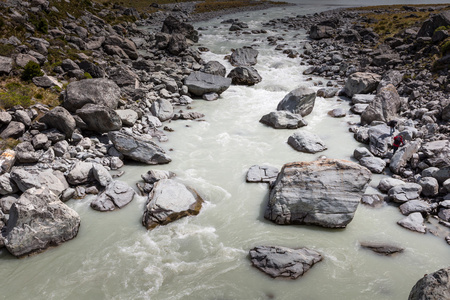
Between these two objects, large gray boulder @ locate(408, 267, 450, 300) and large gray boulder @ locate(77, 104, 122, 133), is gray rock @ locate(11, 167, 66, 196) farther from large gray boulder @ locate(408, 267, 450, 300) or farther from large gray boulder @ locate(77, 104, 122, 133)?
large gray boulder @ locate(408, 267, 450, 300)

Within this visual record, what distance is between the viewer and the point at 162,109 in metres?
24.9

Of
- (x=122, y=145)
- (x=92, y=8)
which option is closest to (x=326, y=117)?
(x=122, y=145)

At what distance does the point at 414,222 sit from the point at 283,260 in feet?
22.2

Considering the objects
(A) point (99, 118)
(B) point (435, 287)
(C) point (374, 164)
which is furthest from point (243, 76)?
(B) point (435, 287)

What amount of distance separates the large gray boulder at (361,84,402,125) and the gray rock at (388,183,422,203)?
9.21 meters

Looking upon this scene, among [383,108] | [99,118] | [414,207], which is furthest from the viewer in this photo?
[383,108]

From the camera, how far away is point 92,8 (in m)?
54.4

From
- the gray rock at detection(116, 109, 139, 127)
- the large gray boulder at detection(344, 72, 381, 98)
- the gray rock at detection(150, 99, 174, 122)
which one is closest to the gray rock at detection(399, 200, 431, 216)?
the large gray boulder at detection(344, 72, 381, 98)

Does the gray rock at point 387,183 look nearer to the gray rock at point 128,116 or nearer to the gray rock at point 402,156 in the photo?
the gray rock at point 402,156

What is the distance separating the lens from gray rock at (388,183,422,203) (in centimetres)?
1496

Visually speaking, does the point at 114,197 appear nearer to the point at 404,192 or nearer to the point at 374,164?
the point at 404,192

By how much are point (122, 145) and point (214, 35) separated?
42.8 meters

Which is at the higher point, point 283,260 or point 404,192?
point 404,192

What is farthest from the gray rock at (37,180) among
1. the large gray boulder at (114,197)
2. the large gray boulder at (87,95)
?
the large gray boulder at (87,95)
